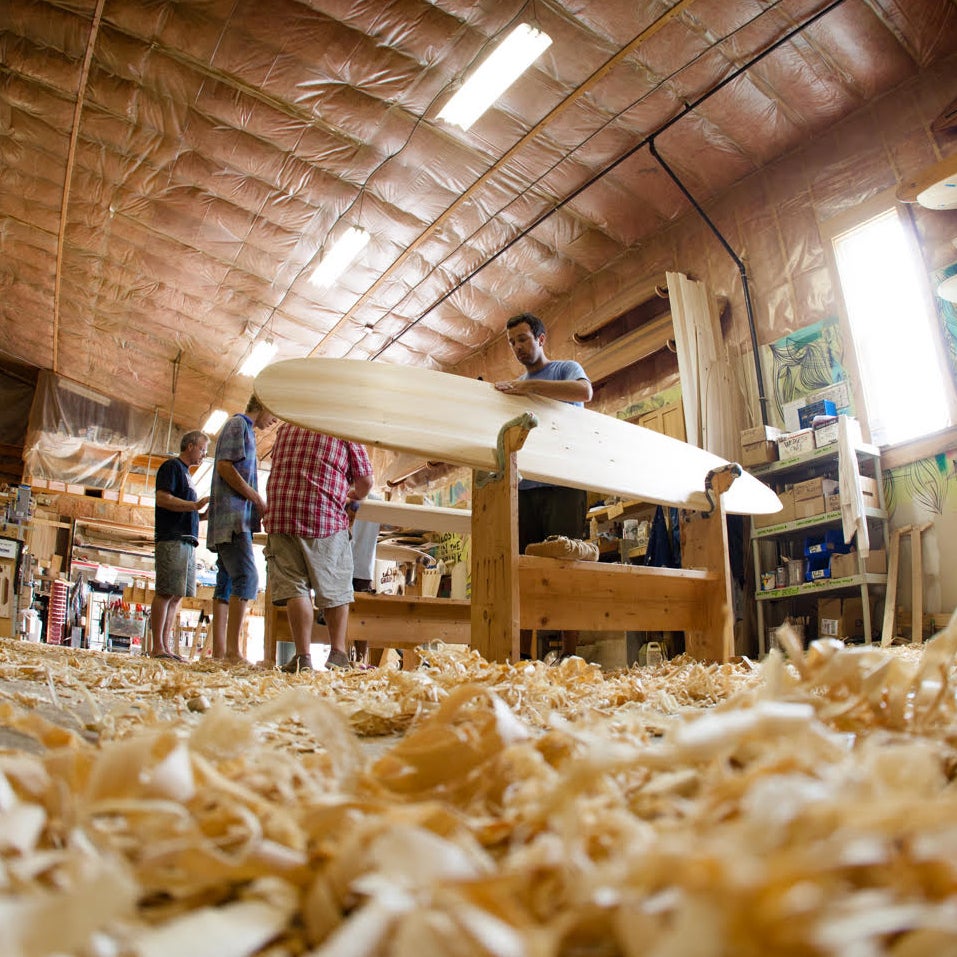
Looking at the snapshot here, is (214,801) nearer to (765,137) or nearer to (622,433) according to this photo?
(622,433)

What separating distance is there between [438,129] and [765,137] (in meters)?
2.17

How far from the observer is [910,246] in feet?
13.4

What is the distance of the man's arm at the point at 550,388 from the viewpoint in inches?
92.6

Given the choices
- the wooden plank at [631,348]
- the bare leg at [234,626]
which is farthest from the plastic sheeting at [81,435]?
the bare leg at [234,626]

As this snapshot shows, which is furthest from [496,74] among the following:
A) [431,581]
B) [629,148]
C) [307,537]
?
[431,581]

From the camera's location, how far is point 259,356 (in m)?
7.52

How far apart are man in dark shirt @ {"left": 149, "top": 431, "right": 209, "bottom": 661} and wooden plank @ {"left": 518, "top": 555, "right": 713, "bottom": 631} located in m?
2.31

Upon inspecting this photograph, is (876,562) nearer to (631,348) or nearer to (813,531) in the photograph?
(813,531)

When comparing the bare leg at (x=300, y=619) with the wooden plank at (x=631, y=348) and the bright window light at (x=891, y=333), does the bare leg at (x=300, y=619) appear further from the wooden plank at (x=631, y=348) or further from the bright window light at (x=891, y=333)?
the wooden plank at (x=631, y=348)

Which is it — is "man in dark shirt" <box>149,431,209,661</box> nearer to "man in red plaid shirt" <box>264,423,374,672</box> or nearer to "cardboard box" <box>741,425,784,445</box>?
"man in red plaid shirt" <box>264,423,374,672</box>

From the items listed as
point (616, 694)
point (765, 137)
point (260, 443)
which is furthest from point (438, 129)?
point (260, 443)

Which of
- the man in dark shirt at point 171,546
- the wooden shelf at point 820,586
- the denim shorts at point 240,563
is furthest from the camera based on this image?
the man in dark shirt at point 171,546

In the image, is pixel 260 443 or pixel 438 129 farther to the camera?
pixel 260 443

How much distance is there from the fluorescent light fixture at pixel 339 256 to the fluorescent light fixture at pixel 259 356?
126cm
